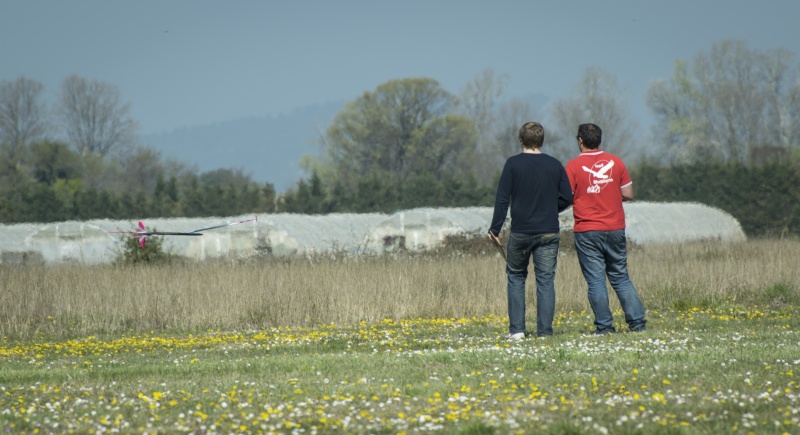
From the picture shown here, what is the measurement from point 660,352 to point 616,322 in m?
4.24

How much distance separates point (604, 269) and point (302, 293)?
5.69 metres

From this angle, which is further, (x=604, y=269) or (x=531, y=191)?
(x=604, y=269)

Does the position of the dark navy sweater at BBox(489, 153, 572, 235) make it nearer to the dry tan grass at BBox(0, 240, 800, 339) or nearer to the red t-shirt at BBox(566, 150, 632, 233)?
the red t-shirt at BBox(566, 150, 632, 233)

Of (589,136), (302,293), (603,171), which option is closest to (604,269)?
(603,171)

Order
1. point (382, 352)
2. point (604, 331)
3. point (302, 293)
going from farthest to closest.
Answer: point (302, 293)
point (604, 331)
point (382, 352)

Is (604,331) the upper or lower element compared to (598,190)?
lower

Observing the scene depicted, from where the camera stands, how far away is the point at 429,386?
306 inches

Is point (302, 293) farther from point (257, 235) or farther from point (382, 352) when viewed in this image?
point (257, 235)

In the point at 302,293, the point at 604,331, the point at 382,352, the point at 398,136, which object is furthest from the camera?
the point at 398,136

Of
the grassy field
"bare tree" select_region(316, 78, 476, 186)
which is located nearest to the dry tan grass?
the grassy field

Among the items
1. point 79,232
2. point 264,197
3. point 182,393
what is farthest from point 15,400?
point 264,197

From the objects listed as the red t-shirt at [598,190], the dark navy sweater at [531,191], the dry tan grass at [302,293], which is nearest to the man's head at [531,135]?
the dark navy sweater at [531,191]

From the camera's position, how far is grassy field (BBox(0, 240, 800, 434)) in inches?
262

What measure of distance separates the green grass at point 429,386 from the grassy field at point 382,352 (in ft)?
0.08
